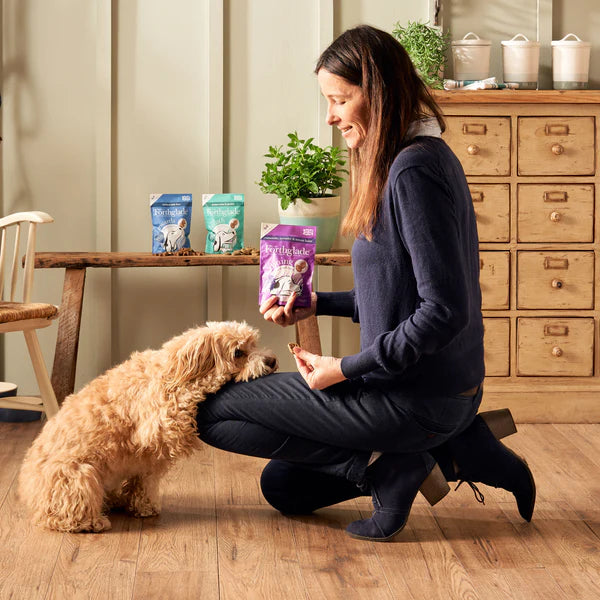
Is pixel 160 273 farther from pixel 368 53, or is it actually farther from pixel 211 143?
pixel 368 53

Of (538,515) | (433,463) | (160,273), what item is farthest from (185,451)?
(160,273)

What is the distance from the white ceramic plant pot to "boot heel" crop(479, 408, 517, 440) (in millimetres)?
1283

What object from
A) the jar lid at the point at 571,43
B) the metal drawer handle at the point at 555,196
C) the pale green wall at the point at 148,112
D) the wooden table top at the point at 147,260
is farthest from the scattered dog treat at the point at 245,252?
the jar lid at the point at 571,43

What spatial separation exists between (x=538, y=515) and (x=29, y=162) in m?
2.36

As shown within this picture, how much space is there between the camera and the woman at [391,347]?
1.85m

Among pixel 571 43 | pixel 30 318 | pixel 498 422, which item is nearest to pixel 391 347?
pixel 498 422

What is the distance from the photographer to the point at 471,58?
11.0 ft

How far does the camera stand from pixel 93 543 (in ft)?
6.70

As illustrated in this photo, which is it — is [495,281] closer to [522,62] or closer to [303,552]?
[522,62]

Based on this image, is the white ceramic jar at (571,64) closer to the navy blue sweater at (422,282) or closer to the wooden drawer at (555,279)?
the wooden drawer at (555,279)

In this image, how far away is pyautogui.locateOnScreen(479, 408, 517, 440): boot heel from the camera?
2187 mm

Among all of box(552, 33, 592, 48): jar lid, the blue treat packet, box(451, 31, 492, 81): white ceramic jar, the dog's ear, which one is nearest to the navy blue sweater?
the dog's ear

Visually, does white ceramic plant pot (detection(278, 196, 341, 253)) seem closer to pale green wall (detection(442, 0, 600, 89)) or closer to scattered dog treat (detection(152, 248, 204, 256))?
scattered dog treat (detection(152, 248, 204, 256))

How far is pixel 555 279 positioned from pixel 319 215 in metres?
0.91
